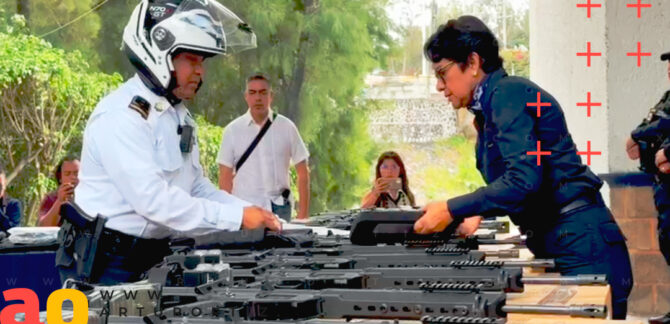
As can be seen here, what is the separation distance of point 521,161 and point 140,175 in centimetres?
107

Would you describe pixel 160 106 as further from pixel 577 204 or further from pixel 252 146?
pixel 252 146

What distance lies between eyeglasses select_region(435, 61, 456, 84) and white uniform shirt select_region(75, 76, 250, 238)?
72 centimetres

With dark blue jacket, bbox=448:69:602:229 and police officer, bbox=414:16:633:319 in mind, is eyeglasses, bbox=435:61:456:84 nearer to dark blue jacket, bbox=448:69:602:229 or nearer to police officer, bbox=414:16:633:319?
police officer, bbox=414:16:633:319

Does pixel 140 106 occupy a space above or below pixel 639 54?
below

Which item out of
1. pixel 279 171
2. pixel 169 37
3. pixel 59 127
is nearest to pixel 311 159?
pixel 59 127

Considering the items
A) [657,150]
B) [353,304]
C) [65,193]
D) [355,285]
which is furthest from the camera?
[65,193]

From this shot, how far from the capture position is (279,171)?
7371 millimetres

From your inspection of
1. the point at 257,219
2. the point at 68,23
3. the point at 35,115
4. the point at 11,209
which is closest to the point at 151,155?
the point at 257,219

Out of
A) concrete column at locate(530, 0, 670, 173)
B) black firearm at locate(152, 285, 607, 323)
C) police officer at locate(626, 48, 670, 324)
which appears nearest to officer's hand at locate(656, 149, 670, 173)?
police officer at locate(626, 48, 670, 324)

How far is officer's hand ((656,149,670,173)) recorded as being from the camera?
5586mm

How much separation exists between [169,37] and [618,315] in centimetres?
159

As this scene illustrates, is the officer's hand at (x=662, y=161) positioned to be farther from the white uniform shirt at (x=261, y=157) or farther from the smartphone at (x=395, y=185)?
the white uniform shirt at (x=261, y=157)

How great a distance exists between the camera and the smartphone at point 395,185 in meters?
7.37

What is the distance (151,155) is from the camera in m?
3.52
